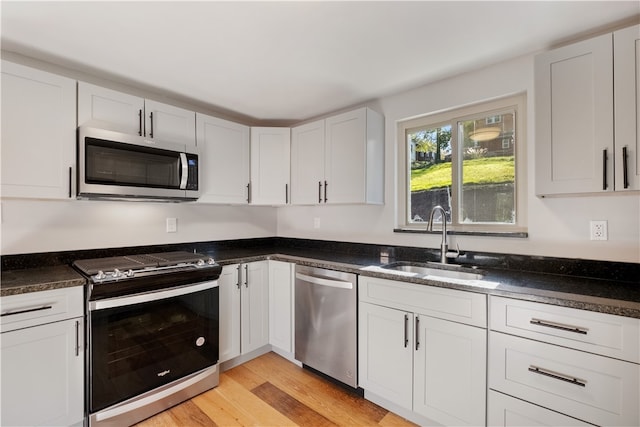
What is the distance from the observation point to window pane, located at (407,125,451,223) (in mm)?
2371

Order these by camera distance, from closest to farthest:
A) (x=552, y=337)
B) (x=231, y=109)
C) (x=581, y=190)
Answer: (x=552, y=337) → (x=581, y=190) → (x=231, y=109)

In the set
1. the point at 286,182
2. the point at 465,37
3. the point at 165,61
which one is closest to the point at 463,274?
the point at 465,37

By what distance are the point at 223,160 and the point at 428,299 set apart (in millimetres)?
2004

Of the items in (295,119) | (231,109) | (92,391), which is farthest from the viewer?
(295,119)

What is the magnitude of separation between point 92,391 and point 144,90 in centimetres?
212

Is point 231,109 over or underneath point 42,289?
over

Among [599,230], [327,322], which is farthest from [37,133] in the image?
[599,230]

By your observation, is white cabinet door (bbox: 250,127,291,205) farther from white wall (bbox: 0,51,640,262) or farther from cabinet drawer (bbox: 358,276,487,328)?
cabinet drawer (bbox: 358,276,487,328)

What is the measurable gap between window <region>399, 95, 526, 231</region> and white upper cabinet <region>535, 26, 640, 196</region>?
40 cm

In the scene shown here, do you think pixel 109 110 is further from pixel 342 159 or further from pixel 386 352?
pixel 386 352

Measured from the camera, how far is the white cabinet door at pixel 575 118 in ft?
4.75

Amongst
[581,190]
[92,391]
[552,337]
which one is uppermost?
[581,190]

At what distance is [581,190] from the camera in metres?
1.51

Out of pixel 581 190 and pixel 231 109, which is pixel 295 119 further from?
pixel 581 190
